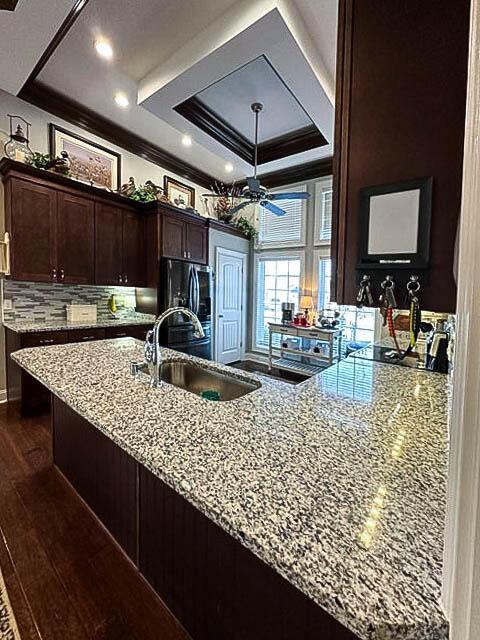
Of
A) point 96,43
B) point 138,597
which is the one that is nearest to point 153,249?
point 96,43

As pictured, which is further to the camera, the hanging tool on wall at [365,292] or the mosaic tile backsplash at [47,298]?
the mosaic tile backsplash at [47,298]

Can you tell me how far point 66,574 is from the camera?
1.36 meters

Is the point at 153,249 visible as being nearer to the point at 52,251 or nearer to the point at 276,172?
the point at 52,251

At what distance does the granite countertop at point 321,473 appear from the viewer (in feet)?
1.49

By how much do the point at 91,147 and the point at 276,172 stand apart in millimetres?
2898

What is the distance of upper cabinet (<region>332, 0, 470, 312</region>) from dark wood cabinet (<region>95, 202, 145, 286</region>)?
3.44m

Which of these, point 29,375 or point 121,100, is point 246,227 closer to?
point 121,100

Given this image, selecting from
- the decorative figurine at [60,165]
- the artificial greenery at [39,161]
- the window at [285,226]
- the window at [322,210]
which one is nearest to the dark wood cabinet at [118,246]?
the decorative figurine at [60,165]

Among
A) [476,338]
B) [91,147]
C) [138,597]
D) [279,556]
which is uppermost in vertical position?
[91,147]

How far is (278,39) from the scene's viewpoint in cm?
225

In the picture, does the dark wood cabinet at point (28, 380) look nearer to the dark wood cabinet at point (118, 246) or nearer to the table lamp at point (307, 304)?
the dark wood cabinet at point (118, 246)

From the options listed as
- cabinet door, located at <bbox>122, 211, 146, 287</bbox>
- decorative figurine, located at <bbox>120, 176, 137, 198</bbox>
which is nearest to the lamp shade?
cabinet door, located at <bbox>122, 211, 146, 287</bbox>

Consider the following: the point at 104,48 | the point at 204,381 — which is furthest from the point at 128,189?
the point at 204,381

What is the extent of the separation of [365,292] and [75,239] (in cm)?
350
